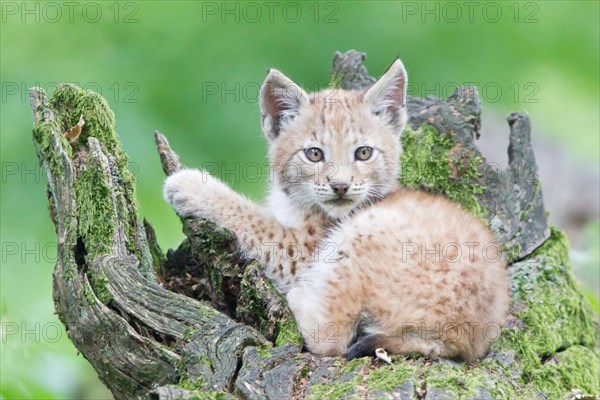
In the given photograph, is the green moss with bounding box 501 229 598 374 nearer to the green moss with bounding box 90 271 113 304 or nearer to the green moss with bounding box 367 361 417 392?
the green moss with bounding box 367 361 417 392

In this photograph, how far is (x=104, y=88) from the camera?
8281 millimetres

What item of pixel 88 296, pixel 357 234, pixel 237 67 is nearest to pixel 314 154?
pixel 357 234

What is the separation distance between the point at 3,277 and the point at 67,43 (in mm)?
2697

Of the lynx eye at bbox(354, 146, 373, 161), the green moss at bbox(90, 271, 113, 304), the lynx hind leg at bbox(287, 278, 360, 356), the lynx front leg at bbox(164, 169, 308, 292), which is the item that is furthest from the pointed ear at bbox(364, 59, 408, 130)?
→ the green moss at bbox(90, 271, 113, 304)

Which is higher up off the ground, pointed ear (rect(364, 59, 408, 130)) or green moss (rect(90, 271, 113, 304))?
pointed ear (rect(364, 59, 408, 130))

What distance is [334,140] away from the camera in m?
5.46

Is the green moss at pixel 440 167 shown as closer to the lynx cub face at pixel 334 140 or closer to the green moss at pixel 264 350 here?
the lynx cub face at pixel 334 140

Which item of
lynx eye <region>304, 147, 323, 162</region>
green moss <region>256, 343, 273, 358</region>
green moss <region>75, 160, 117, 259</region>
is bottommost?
green moss <region>256, 343, 273, 358</region>

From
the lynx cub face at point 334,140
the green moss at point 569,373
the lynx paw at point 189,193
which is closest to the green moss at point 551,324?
the green moss at point 569,373

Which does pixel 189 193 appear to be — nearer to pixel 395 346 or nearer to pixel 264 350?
pixel 264 350

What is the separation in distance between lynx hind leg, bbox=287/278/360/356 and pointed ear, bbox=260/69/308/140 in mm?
1301

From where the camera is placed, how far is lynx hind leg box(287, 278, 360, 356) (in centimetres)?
454

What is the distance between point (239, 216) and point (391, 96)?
1197mm

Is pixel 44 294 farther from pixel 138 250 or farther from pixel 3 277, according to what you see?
pixel 138 250
